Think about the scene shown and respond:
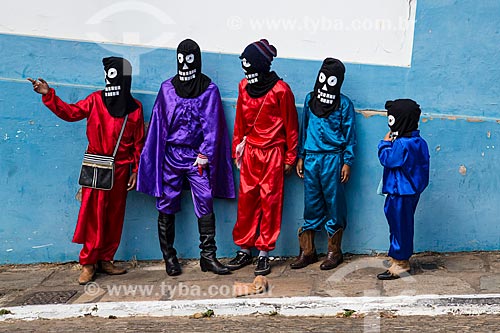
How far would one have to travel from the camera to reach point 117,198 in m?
7.30

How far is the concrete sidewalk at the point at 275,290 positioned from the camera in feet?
20.4

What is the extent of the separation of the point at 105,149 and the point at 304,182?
1.90 m

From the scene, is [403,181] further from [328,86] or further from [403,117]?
[328,86]

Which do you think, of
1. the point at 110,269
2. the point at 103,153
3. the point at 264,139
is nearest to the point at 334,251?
the point at 264,139

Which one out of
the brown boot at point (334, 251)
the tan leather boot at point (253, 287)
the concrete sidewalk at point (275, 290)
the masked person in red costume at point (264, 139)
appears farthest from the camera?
the brown boot at point (334, 251)

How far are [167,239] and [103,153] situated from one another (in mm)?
1032

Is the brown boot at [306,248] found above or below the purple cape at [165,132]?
below

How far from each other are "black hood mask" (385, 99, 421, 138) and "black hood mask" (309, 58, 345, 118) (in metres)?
0.60

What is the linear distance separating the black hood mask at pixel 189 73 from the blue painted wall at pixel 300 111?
375 mm

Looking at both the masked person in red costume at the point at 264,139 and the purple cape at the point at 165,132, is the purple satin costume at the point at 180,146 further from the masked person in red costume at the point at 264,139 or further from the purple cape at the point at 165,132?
the masked person in red costume at the point at 264,139

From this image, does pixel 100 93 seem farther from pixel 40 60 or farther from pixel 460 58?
pixel 460 58

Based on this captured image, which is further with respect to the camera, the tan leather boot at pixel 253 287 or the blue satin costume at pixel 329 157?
the blue satin costume at pixel 329 157

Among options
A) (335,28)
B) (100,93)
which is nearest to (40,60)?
(100,93)

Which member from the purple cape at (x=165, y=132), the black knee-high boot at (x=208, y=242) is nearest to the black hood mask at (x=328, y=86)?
the purple cape at (x=165, y=132)
